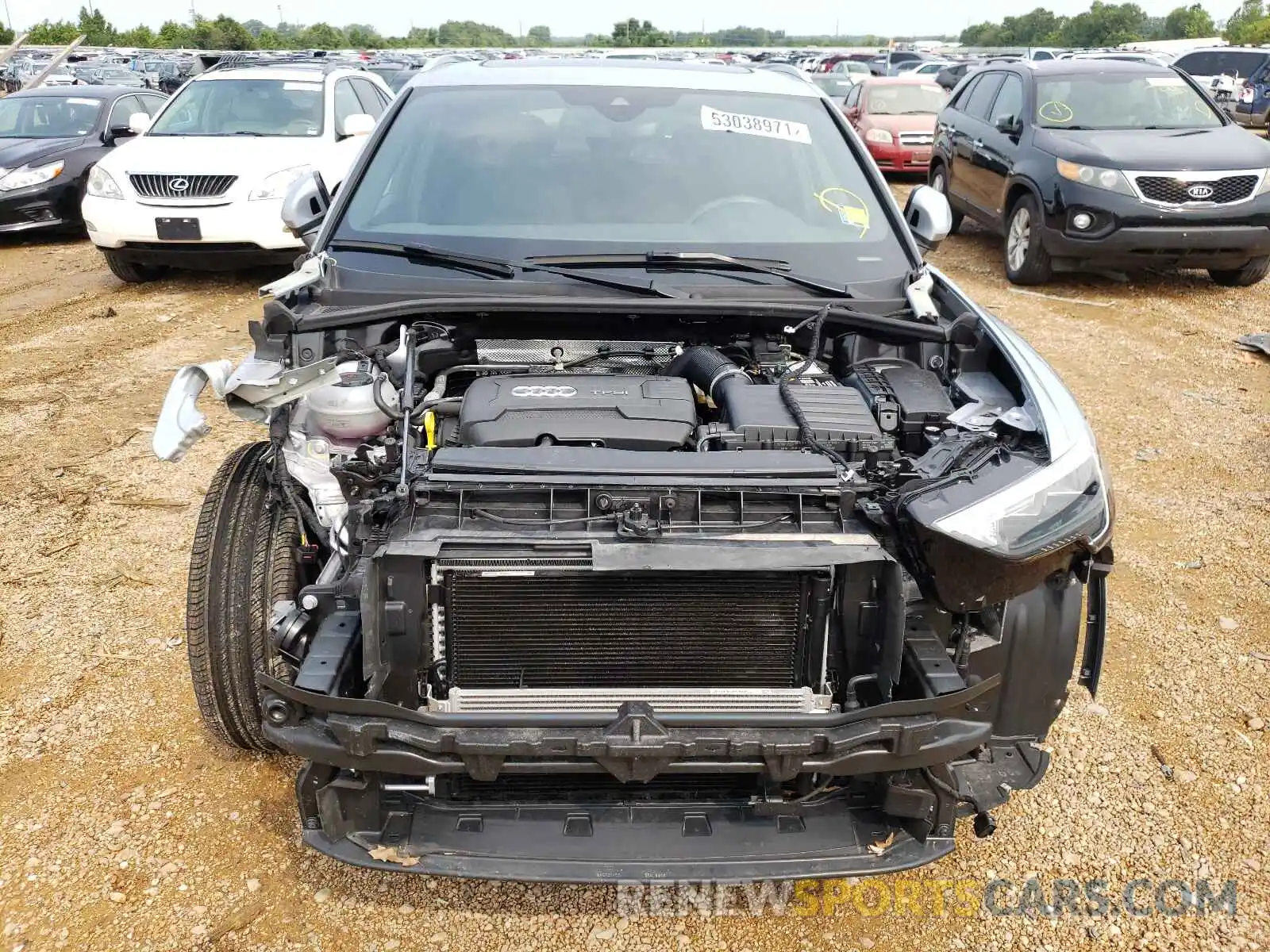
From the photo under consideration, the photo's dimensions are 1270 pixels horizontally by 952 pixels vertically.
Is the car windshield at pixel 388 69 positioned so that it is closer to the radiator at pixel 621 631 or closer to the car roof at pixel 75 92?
the car roof at pixel 75 92

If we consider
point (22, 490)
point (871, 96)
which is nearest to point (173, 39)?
point (871, 96)

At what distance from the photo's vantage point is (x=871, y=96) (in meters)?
13.5

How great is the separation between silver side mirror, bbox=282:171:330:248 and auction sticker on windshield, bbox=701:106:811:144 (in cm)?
145

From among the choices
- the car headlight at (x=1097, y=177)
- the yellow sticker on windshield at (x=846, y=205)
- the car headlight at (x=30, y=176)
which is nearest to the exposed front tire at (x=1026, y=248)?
the car headlight at (x=1097, y=177)

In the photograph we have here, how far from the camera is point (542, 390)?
2.48 meters

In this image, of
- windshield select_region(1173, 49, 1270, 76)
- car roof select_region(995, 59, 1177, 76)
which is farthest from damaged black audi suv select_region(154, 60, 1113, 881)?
windshield select_region(1173, 49, 1270, 76)

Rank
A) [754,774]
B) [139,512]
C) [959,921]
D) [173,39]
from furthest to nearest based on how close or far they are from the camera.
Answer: [173,39] → [139,512] → [959,921] → [754,774]

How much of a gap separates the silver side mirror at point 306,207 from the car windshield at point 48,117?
7840 mm

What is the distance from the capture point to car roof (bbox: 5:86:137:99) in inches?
408

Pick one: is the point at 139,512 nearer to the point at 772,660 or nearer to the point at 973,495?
the point at 772,660

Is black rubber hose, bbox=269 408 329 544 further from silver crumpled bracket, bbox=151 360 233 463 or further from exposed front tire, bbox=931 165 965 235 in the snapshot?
exposed front tire, bbox=931 165 965 235

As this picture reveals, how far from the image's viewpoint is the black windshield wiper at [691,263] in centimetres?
297

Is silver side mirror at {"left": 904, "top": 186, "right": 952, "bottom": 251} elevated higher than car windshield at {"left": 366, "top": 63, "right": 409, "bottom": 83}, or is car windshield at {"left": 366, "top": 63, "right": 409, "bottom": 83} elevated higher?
car windshield at {"left": 366, "top": 63, "right": 409, "bottom": 83}

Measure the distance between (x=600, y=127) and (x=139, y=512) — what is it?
8.81ft
